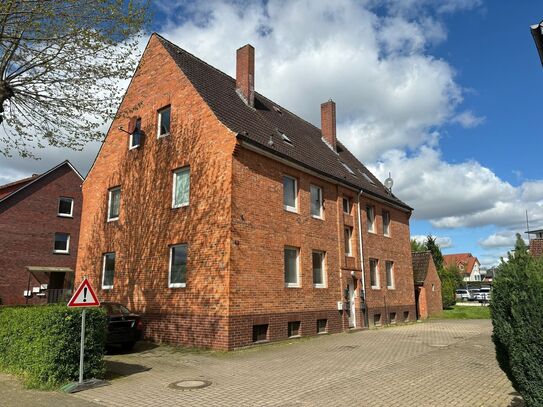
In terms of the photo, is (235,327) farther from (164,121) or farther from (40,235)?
(40,235)

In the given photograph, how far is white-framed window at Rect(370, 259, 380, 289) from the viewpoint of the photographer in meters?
22.2

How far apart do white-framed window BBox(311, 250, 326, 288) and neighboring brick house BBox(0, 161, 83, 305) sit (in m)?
17.4

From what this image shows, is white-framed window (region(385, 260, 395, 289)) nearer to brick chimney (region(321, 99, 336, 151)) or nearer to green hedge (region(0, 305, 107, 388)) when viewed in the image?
brick chimney (region(321, 99, 336, 151))

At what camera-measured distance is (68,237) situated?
3162 centimetres

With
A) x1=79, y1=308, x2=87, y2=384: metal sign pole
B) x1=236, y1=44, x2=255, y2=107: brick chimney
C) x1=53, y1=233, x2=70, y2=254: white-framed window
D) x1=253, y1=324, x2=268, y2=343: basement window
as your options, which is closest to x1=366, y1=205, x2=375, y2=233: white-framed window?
x1=236, y1=44, x2=255, y2=107: brick chimney

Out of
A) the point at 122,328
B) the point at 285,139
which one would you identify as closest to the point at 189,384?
the point at 122,328

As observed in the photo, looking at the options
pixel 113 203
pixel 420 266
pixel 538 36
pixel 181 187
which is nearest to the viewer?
pixel 538 36

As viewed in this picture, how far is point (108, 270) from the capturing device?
18172 millimetres

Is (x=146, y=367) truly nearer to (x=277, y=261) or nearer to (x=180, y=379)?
(x=180, y=379)

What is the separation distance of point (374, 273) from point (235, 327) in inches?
449

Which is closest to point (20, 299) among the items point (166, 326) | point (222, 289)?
point (166, 326)

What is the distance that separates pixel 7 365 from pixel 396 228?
20.9m

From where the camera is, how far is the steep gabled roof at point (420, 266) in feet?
94.0

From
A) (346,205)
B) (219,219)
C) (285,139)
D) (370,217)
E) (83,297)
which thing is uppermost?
(285,139)
